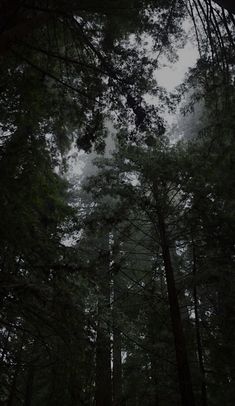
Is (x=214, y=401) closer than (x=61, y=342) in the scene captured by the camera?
No

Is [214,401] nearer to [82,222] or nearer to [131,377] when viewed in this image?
[131,377]

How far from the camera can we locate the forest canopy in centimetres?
513

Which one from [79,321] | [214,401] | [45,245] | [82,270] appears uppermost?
[45,245]

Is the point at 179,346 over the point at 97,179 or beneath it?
beneath

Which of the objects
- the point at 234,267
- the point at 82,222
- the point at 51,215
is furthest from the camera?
the point at 82,222

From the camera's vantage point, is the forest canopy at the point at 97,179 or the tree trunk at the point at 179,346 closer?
the forest canopy at the point at 97,179

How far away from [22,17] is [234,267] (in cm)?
607

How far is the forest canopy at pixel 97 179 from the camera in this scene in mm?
5133

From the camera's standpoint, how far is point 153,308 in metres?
8.26

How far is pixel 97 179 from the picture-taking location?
9.16 meters

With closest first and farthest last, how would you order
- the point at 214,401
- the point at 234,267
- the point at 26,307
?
the point at 26,307 < the point at 234,267 < the point at 214,401

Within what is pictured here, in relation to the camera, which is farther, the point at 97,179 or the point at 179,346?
the point at 97,179

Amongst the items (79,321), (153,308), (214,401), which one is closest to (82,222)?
(153,308)

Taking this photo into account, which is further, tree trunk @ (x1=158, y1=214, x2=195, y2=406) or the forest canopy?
tree trunk @ (x1=158, y1=214, x2=195, y2=406)
